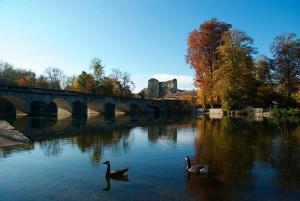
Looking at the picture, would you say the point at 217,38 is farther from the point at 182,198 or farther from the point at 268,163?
the point at 182,198

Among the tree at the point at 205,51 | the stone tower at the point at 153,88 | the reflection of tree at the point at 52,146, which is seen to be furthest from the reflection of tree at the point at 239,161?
the stone tower at the point at 153,88

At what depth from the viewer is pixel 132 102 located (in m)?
84.5

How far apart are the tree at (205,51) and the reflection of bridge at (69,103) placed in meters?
19.5

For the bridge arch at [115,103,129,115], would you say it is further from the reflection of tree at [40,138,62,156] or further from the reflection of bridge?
the reflection of tree at [40,138,62,156]

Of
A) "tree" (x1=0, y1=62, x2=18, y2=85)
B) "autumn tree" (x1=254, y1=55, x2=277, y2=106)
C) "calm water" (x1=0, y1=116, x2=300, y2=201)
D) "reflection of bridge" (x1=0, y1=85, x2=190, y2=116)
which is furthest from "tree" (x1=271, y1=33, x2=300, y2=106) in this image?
"tree" (x1=0, y1=62, x2=18, y2=85)

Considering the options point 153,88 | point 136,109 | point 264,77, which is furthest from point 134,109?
point 153,88

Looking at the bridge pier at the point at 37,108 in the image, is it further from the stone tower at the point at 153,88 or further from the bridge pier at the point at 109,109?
the stone tower at the point at 153,88

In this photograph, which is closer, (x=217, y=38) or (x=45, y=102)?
(x=45, y=102)

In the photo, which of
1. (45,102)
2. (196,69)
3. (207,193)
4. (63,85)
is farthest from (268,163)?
(63,85)

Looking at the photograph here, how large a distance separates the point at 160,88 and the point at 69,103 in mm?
70860

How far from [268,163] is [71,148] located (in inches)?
522

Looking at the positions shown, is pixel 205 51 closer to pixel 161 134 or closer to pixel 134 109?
pixel 134 109

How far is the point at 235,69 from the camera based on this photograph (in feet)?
216

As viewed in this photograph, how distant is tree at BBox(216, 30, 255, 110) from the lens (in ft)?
212
